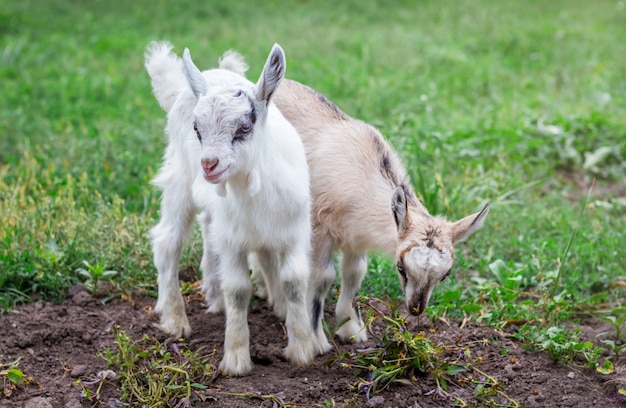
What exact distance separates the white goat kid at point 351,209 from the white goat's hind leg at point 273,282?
0.05 feet

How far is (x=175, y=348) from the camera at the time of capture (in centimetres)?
499

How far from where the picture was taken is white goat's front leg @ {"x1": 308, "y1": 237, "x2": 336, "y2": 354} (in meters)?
5.48

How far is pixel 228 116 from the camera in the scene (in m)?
4.38

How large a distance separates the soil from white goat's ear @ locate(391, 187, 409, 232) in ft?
2.23

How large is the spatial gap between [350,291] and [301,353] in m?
0.68

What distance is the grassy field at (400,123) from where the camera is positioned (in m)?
6.23

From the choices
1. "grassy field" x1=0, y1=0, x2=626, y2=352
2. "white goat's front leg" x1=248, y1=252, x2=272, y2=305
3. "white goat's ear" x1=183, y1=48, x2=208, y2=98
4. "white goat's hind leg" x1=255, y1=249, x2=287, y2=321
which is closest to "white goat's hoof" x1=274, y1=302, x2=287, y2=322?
"white goat's hind leg" x1=255, y1=249, x2=287, y2=321

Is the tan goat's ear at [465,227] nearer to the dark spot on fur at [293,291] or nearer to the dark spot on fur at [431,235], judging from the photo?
the dark spot on fur at [431,235]

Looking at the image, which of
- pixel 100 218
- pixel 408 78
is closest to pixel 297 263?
pixel 100 218

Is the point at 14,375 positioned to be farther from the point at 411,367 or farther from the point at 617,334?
the point at 617,334

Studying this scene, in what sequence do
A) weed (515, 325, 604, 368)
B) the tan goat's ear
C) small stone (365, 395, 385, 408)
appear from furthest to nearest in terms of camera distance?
weed (515, 325, 604, 368), the tan goat's ear, small stone (365, 395, 385, 408)

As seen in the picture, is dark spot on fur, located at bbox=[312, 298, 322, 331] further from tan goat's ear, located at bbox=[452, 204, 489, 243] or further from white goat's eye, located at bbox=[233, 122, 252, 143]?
white goat's eye, located at bbox=[233, 122, 252, 143]

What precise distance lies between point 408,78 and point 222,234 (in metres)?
6.40

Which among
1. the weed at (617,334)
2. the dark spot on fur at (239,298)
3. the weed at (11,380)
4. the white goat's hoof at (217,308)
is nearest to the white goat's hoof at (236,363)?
the dark spot on fur at (239,298)
